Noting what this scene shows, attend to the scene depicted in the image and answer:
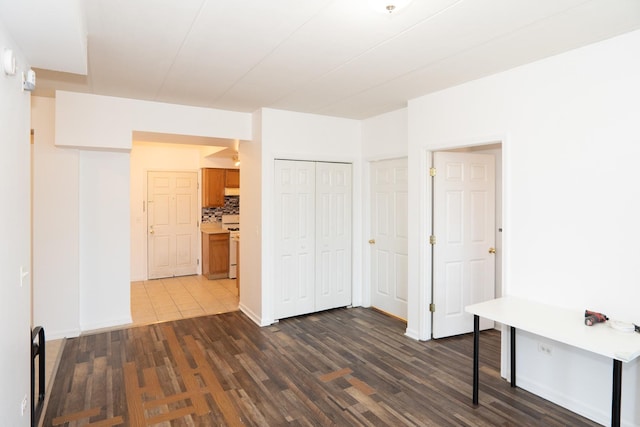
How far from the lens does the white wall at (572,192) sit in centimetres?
241

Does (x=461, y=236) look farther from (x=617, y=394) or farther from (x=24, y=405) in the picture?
(x=24, y=405)

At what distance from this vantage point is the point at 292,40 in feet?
8.39

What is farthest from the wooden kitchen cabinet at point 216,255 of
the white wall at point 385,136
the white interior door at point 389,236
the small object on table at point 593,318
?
the small object on table at point 593,318

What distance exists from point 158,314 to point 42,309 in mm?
1273

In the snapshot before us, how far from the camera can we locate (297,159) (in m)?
4.67

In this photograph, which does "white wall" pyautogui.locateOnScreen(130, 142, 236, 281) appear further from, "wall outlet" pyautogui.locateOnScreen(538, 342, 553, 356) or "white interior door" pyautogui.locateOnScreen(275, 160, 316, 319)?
"wall outlet" pyautogui.locateOnScreen(538, 342, 553, 356)

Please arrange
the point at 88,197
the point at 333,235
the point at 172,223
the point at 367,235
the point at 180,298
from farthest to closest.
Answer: the point at 172,223
the point at 180,298
the point at 367,235
the point at 333,235
the point at 88,197

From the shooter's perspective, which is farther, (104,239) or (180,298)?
(180,298)

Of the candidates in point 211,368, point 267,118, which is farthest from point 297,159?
point 211,368

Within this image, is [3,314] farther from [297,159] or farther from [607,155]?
[607,155]

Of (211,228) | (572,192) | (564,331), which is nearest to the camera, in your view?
(564,331)

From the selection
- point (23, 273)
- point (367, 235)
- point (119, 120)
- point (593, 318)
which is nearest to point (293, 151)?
point (367, 235)

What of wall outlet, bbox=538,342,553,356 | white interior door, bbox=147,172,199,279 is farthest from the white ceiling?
white interior door, bbox=147,172,199,279

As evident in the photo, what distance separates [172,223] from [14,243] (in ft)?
17.6
